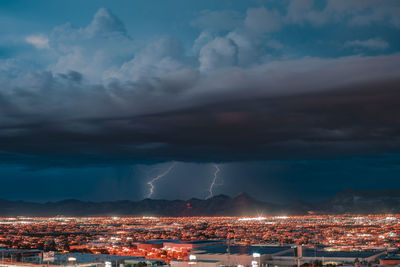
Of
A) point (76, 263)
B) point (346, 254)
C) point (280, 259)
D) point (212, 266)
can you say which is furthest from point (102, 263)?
point (346, 254)

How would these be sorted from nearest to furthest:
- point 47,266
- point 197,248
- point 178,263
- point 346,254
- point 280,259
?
point 47,266
point 178,263
point 280,259
point 346,254
point 197,248

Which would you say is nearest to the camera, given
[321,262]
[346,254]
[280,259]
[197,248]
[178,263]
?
[178,263]

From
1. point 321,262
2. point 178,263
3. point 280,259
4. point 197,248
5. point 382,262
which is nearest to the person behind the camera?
point 178,263

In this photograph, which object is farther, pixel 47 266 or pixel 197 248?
pixel 197 248

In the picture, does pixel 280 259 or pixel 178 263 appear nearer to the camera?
pixel 178 263

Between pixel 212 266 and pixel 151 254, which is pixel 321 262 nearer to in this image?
pixel 212 266

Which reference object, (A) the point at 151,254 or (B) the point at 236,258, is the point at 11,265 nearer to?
(B) the point at 236,258

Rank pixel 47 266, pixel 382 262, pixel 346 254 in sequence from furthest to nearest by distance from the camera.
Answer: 1. pixel 346 254
2. pixel 382 262
3. pixel 47 266

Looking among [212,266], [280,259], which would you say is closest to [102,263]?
[212,266]
